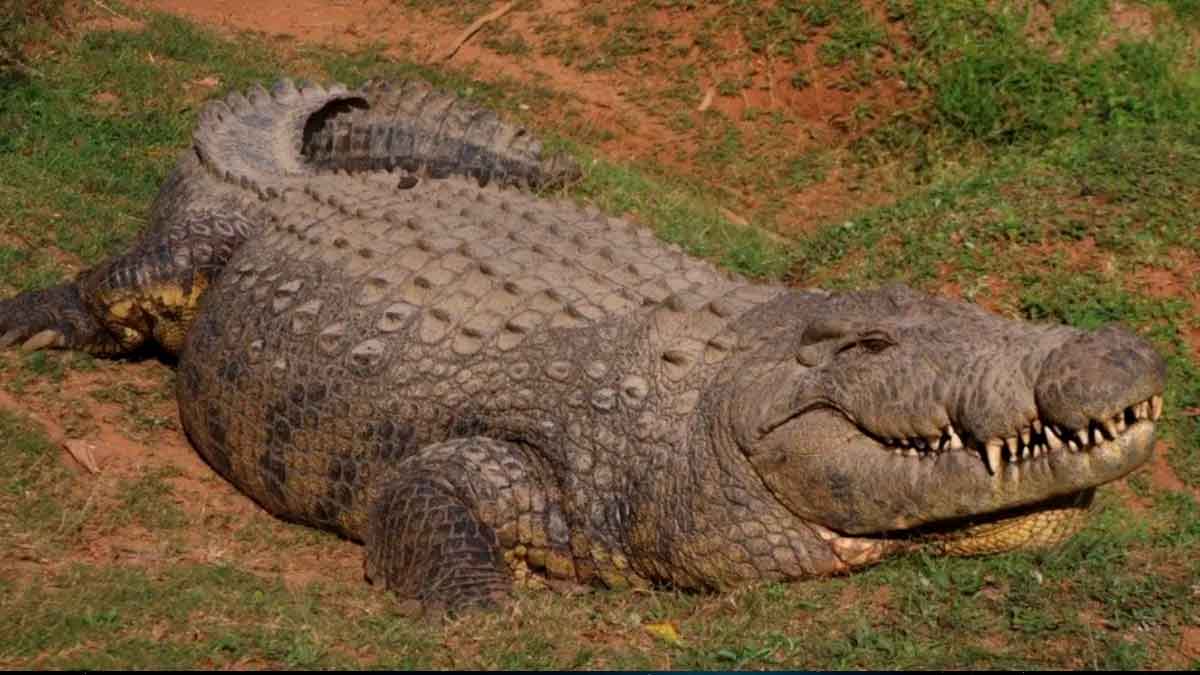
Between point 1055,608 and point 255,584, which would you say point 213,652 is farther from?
point 1055,608

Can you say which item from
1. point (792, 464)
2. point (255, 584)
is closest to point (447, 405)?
point (255, 584)

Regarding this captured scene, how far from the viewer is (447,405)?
5.30m

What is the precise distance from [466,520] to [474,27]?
8290mm

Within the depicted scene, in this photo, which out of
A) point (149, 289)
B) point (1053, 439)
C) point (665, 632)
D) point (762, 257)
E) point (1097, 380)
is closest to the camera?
point (1097, 380)

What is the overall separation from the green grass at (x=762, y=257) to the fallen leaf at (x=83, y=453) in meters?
0.09

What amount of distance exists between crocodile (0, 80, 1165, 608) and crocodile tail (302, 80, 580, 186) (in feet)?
3.54

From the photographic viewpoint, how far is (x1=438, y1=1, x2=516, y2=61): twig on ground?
1212 centimetres

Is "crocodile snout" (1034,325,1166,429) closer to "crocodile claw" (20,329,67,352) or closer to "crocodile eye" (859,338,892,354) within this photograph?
"crocodile eye" (859,338,892,354)

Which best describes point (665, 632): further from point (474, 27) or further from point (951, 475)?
point (474, 27)

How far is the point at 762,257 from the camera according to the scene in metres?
8.35

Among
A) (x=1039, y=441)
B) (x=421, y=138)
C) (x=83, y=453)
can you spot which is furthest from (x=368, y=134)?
(x=1039, y=441)

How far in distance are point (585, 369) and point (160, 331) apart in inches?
102

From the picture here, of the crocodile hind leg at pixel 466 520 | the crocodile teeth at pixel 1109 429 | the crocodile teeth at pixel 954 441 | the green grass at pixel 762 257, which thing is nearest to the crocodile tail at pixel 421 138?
the green grass at pixel 762 257

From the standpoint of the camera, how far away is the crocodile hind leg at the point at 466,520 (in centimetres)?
487
